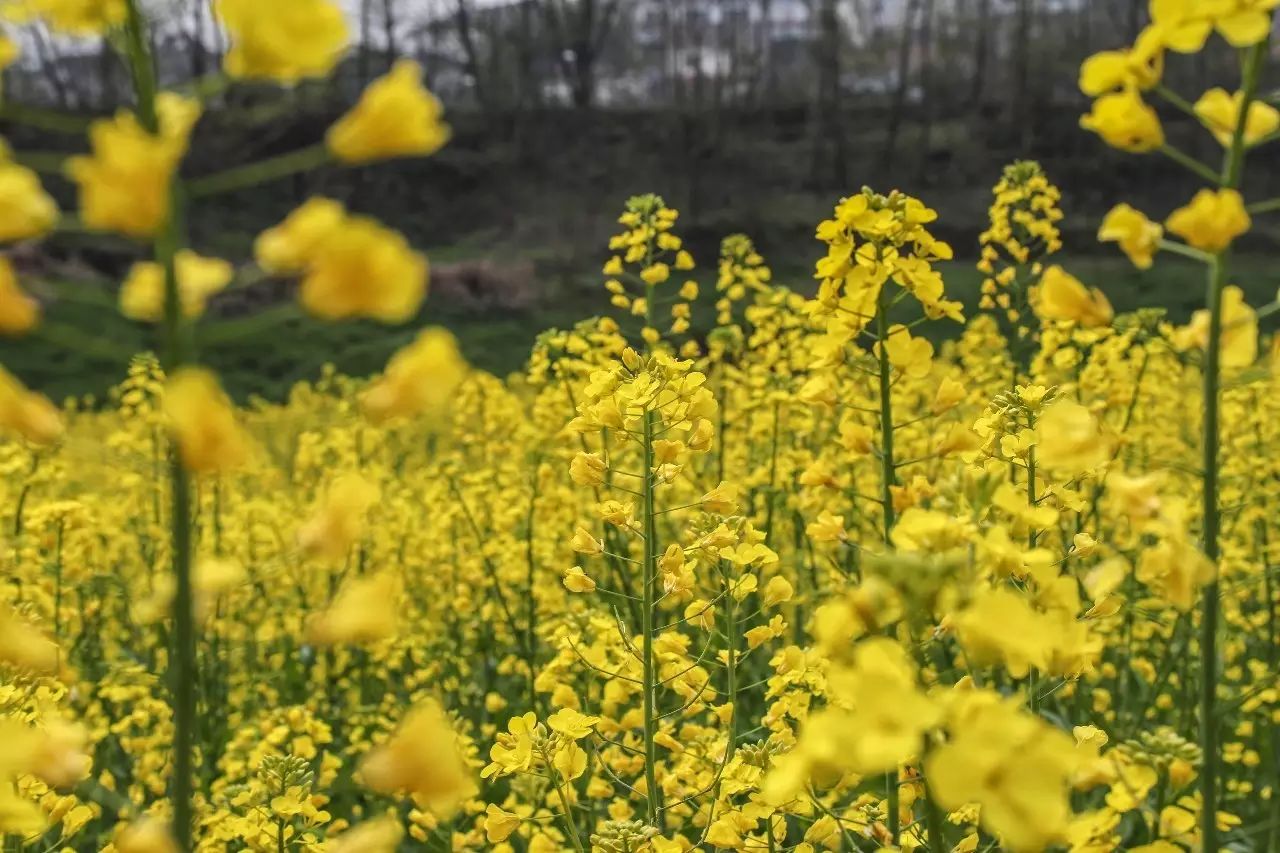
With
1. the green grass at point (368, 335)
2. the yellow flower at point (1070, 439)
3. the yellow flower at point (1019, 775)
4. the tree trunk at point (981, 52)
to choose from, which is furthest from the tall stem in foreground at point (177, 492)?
the tree trunk at point (981, 52)

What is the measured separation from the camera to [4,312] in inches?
41.6

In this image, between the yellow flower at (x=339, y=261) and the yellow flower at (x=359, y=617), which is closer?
the yellow flower at (x=339, y=261)

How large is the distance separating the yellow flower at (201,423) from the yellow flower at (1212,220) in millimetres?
1059

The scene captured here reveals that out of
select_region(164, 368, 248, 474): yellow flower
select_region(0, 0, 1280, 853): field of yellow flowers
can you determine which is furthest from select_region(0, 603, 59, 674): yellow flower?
select_region(164, 368, 248, 474): yellow flower

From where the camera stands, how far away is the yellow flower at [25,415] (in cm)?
113

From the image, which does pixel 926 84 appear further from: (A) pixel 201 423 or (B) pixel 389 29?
(A) pixel 201 423

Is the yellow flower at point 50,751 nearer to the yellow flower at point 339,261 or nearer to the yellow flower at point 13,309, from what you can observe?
the yellow flower at point 13,309

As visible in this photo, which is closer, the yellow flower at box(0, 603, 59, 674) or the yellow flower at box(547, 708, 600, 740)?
the yellow flower at box(0, 603, 59, 674)

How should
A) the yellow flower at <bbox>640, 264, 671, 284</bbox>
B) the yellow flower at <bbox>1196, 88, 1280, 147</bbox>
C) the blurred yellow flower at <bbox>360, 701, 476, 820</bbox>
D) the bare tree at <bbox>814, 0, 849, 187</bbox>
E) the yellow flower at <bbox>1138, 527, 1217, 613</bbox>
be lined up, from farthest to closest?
the bare tree at <bbox>814, 0, 849, 187</bbox> < the yellow flower at <bbox>640, 264, 671, 284</bbox> < the yellow flower at <bbox>1196, 88, 1280, 147</bbox> < the yellow flower at <bbox>1138, 527, 1217, 613</bbox> < the blurred yellow flower at <bbox>360, 701, 476, 820</bbox>

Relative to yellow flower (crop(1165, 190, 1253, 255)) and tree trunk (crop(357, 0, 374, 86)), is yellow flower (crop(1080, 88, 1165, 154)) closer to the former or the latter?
yellow flower (crop(1165, 190, 1253, 255))

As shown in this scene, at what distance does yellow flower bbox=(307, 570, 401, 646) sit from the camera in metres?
1.17

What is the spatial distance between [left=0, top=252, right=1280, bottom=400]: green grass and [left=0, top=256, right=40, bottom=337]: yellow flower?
57.4 feet

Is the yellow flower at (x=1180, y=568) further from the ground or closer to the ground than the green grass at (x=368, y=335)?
further from the ground

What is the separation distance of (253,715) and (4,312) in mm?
4681
